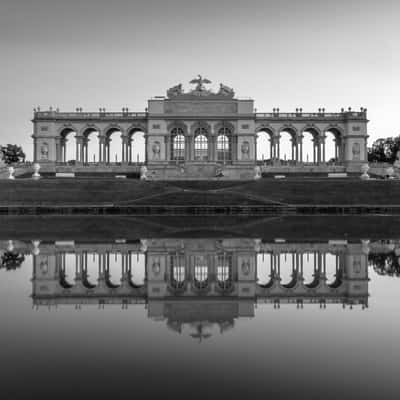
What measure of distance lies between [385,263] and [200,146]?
69.3 m

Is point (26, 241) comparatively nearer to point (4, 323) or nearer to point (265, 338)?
point (4, 323)

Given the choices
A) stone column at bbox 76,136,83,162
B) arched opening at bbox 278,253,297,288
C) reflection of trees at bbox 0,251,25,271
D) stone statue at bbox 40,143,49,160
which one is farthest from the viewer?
stone column at bbox 76,136,83,162

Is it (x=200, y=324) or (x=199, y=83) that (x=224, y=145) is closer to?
(x=199, y=83)

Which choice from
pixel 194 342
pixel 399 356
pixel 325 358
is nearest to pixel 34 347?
pixel 194 342

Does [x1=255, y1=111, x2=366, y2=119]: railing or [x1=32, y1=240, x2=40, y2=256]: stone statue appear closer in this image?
[x1=32, y1=240, x2=40, y2=256]: stone statue

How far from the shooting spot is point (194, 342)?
8.20 meters

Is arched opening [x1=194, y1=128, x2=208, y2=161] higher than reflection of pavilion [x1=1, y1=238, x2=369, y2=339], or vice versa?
arched opening [x1=194, y1=128, x2=208, y2=161]

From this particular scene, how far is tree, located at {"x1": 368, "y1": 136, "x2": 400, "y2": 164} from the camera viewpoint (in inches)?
4203

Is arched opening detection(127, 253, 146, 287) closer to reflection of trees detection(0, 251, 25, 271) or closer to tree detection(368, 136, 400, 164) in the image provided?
reflection of trees detection(0, 251, 25, 271)

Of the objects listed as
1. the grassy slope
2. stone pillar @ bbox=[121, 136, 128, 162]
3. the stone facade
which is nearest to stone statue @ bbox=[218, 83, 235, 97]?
the stone facade

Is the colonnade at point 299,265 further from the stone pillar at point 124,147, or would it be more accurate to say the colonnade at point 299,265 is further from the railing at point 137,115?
the stone pillar at point 124,147

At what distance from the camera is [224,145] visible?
273 ft

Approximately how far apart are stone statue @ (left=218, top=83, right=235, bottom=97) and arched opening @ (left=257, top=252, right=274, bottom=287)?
6708cm

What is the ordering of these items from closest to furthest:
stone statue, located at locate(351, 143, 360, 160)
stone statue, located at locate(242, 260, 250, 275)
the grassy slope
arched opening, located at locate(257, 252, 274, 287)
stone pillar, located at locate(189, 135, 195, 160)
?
arched opening, located at locate(257, 252, 274, 287), stone statue, located at locate(242, 260, 250, 275), the grassy slope, stone pillar, located at locate(189, 135, 195, 160), stone statue, located at locate(351, 143, 360, 160)
